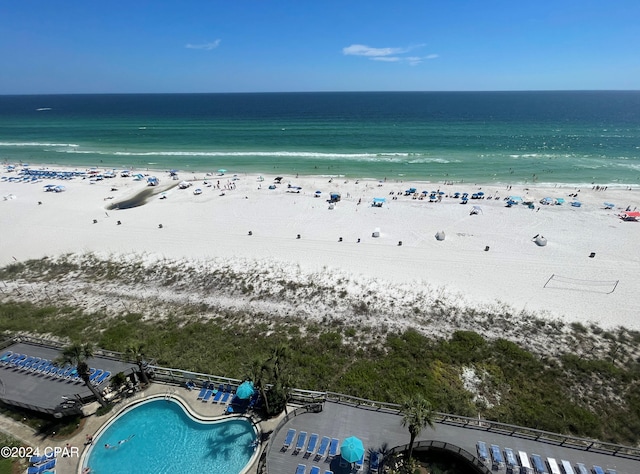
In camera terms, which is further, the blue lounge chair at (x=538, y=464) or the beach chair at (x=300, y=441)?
the beach chair at (x=300, y=441)

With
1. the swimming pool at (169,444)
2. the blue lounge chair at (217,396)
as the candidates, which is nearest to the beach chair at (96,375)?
the swimming pool at (169,444)

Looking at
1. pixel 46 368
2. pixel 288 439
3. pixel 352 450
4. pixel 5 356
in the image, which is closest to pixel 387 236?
pixel 288 439

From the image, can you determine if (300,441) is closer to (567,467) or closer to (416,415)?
(416,415)

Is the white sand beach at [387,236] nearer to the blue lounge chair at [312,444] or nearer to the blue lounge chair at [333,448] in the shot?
the blue lounge chair at [333,448]

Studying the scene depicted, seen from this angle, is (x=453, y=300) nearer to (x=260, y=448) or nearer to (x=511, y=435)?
(x=511, y=435)

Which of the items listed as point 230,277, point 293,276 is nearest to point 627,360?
point 293,276

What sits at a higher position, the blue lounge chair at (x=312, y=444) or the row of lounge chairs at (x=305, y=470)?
the blue lounge chair at (x=312, y=444)

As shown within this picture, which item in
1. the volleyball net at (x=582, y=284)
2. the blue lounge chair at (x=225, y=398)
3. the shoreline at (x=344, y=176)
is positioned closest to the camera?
the blue lounge chair at (x=225, y=398)
